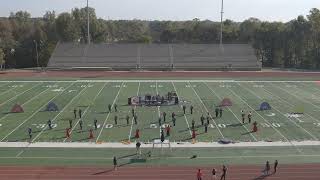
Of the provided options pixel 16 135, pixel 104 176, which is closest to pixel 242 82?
pixel 16 135

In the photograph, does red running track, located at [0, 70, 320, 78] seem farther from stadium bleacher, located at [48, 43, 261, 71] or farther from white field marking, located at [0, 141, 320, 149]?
white field marking, located at [0, 141, 320, 149]

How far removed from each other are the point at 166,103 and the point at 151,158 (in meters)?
15.3

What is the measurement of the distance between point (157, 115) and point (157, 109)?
2.31 metres

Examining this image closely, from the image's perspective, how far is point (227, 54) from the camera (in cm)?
7838

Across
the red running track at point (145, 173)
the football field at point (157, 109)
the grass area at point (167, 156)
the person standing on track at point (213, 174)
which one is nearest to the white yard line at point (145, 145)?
the grass area at point (167, 156)

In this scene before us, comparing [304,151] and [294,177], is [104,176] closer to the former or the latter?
[294,177]

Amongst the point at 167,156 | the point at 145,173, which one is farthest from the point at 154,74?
the point at 145,173

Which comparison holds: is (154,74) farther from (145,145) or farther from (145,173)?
(145,173)

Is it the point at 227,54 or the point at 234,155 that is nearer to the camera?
the point at 234,155

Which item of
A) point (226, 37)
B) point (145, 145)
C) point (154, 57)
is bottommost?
point (145, 145)

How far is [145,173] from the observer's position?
2417cm

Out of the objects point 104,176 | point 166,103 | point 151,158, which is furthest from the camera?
point 166,103

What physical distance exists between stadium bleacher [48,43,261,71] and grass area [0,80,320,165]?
A: 1730 centimetres

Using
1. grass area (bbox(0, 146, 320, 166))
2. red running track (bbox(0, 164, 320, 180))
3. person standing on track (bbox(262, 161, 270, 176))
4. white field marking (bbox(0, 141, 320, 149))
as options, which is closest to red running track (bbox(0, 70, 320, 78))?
white field marking (bbox(0, 141, 320, 149))
